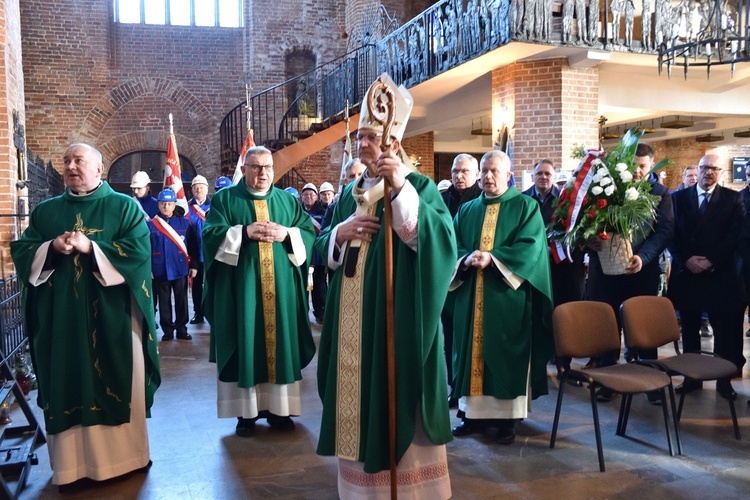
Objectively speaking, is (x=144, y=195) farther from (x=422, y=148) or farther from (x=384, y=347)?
(x=422, y=148)

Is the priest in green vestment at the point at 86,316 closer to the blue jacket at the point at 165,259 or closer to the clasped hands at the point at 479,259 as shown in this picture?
the clasped hands at the point at 479,259

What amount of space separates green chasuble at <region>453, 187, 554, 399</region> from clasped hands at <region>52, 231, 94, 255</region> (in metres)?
2.38

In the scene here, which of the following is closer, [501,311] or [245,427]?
[501,311]

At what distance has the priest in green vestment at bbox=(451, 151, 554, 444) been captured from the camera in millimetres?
4504

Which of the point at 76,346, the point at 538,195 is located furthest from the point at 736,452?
the point at 76,346

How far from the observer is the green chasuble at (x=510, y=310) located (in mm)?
4504

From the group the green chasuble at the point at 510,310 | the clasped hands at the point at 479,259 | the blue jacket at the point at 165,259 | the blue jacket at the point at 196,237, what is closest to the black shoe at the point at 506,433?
the green chasuble at the point at 510,310

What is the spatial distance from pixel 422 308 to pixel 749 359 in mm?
5231

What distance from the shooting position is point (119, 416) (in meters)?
3.95

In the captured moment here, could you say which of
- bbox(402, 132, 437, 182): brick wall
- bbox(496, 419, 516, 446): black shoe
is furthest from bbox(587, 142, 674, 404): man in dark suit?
bbox(402, 132, 437, 182): brick wall

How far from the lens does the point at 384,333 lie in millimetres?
3291

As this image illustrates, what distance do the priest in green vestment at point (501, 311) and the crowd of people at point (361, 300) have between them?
0.04 feet

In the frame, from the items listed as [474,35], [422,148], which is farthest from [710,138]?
[474,35]

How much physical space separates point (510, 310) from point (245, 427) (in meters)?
2.02
